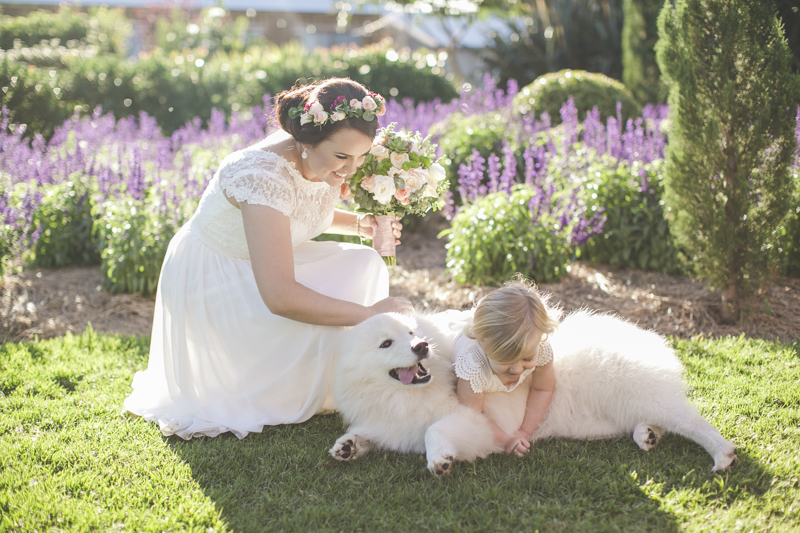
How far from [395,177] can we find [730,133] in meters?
2.16

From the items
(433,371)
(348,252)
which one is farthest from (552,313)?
(348,252)

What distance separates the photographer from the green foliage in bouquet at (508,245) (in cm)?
449

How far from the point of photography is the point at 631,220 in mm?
5020

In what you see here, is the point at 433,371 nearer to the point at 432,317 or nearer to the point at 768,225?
the point at 432,317

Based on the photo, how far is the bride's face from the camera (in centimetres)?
269

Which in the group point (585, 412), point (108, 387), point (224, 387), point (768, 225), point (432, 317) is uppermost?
point (768, 225)

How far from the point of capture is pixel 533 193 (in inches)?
185

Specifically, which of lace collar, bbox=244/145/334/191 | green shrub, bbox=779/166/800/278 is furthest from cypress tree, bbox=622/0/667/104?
lace collar, bbox=244/145/334/191

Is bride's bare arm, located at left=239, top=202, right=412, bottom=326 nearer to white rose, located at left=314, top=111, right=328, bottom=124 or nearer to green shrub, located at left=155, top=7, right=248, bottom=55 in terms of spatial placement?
white rose, located at left=314, top=111, right=328, bottom=124

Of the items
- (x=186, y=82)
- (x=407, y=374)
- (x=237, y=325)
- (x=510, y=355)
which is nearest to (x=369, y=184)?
(x=237, y=325)

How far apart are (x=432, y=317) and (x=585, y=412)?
815 mm

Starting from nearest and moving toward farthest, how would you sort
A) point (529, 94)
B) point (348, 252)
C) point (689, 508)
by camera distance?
1. point (689, 508)
2. point (348, 252)
3. point (529, 94)

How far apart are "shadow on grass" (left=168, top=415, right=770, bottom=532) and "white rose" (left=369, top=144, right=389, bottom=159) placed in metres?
1.50

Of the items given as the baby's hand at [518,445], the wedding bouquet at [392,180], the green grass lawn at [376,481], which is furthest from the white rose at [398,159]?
the baby's hand at [518,445]
